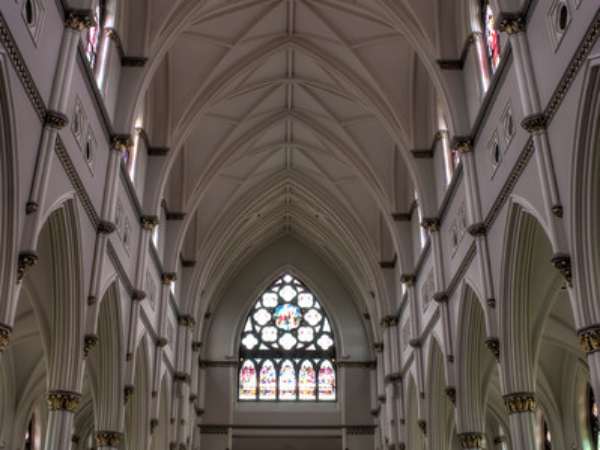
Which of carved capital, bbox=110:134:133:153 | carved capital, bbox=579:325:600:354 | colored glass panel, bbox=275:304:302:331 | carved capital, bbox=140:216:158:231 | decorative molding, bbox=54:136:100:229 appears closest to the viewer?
carved capital, bbox=579:325:600:354

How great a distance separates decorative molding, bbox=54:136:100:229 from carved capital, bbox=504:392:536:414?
370 inches

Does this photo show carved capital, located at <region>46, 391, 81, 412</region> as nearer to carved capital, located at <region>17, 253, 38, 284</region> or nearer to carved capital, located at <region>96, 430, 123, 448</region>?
carved capital, located at <region>96, 430, 123, 448</region>

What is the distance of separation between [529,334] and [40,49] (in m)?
10.8

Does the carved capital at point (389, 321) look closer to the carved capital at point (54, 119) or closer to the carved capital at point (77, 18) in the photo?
the carved capital at point (77, 18)

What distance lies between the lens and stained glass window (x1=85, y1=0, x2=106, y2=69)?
16.9m

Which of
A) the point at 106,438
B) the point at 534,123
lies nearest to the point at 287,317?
the point at 106,438

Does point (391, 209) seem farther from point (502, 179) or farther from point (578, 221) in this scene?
point (578, 221)

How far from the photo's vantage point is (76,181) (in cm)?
1505

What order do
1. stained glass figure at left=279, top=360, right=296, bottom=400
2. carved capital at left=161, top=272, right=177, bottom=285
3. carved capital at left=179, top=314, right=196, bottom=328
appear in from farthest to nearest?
stained glass figure at left=279, top=360, right=296, bottom=400
carved capital at left=179, top=314, right=196, bottom=328
carved capital at left=161, top=272, right=177, bottom=285

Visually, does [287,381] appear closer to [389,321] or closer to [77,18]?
[389,321]

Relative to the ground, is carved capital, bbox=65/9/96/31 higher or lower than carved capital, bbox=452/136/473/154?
higher

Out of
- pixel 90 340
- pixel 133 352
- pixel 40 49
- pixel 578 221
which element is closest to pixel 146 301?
pixel 133 352

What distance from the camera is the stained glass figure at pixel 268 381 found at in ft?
112

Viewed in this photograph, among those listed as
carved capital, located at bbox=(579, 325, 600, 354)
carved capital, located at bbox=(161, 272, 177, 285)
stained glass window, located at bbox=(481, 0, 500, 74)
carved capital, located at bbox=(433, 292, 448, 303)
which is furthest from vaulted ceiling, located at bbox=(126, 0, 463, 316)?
carved capital, located at bbox=(579, 325, 600, 354)
